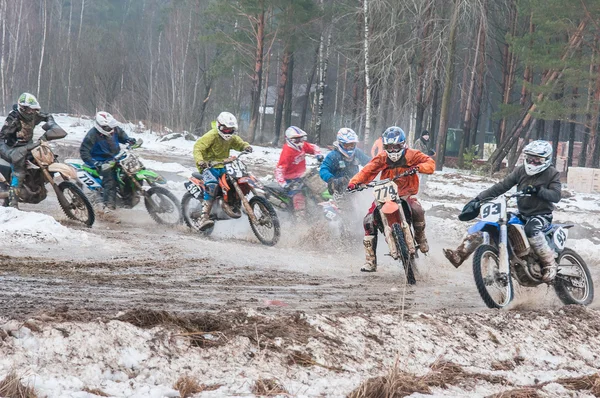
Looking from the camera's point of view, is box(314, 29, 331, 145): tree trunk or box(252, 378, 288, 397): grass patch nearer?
box(252, 378, 288, 397): grass patch

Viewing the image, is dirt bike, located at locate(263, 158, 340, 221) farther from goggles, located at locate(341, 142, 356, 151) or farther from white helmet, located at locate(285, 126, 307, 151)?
goggles, located at locate(341, 142, 356, 151)

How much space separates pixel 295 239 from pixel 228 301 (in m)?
5.00

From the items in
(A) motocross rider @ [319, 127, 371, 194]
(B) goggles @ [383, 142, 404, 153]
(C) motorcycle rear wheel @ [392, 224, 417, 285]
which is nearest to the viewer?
(C) motorcycle rear wheel @ [392, 224, 417, 285]

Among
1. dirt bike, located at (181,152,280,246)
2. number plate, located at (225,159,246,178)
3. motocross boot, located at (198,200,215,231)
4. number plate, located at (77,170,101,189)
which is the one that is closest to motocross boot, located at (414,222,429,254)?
dirt bike, located at (181,152,280,246)

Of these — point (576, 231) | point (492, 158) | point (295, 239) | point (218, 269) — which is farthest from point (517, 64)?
point (218, 269)

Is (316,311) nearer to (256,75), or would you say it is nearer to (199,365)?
(199,365)

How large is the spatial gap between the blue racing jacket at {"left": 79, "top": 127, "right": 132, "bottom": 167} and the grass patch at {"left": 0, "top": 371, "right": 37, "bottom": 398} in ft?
28.3

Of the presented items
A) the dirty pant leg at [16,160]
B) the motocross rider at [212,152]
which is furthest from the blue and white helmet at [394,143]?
the dirty pant leg at [16,160]

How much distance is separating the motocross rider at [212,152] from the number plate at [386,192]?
3249 mm

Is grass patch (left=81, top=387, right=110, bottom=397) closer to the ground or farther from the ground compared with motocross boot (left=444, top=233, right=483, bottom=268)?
closer to the ground

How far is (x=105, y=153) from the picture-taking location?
1268cm

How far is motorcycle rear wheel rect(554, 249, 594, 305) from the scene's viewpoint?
8.50 meters

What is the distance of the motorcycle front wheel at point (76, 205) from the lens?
38.8 ft

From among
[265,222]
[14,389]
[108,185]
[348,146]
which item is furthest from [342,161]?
[14,389]
